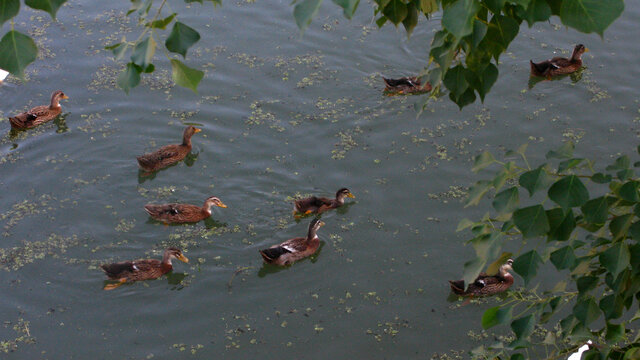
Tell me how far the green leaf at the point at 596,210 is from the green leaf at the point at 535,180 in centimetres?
25

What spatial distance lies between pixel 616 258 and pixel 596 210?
0.58 feet

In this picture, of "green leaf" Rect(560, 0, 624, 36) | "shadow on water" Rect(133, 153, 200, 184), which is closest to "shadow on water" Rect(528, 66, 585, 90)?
"shadow on water" Rect(133, 153, 200, 184)

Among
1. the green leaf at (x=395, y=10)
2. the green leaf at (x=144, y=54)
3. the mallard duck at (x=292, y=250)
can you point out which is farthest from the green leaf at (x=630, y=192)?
the mallard duck at (x=292, y=250)

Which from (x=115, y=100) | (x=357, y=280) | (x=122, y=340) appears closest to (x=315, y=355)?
(x=357, y=280)

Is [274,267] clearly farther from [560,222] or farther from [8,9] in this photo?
[8,9]

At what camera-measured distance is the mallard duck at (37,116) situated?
8773 millimetres

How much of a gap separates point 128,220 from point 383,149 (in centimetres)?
272

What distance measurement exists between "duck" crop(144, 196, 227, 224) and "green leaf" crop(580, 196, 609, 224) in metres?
5.29

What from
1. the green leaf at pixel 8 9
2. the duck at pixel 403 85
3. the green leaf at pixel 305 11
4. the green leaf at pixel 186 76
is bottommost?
the duck at pixel 403 85

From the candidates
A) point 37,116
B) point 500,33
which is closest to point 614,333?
point 500,33

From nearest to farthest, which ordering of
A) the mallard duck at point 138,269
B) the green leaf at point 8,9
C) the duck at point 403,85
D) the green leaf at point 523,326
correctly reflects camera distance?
1. the green leaf at point 8,9
2. the green leaf at point 523,326
3. the mallard duck at point 138,269
4. the duck at point 403,85

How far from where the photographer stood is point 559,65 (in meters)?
9.36

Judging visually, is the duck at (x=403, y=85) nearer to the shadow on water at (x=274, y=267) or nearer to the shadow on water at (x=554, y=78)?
the shadow on water at (x=554, y=78)

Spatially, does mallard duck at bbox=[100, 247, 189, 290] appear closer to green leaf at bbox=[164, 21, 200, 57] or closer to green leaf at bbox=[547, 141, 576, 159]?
green leaf at bbox=[547, 141, 576, 159]
